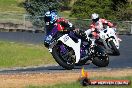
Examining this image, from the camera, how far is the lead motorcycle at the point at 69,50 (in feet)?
56.8

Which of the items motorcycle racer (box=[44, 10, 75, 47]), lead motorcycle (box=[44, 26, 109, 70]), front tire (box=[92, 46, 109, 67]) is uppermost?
motorcycle racer (box=[44, 10, 75, 47])

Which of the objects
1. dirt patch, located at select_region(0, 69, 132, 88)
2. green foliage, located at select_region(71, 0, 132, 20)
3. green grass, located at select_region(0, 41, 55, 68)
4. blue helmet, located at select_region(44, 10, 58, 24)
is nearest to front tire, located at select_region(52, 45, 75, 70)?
blue helmet, located at select_region(44, 10, 58, 24)

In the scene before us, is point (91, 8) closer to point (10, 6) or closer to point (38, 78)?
point (10, 6)

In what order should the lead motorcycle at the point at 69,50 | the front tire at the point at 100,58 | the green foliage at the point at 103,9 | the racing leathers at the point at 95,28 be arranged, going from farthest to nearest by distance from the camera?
the green foliage at the point at 103,9
the racing leathers at the point at 95,28
the front tire at the point at 100,58
the lead motorcycle at the point at 69,50

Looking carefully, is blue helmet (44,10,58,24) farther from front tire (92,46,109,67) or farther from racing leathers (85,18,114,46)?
racing leathers (85,18,114,46)

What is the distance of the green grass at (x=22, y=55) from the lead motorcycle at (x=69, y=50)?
708 centimetres

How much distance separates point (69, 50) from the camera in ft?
58.2

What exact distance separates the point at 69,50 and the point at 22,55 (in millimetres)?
11024

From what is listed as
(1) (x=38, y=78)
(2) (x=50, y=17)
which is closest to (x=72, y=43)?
(2) (x=50, y=17)

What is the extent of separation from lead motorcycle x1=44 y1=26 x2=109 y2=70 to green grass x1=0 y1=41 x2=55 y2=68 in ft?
23.2

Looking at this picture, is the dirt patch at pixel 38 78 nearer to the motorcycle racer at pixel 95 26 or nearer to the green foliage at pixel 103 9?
the motorcycle racer at pixel 95 26

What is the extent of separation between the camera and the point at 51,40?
56.4ft

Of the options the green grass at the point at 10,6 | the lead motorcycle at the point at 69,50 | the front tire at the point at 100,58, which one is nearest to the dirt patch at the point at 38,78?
the lead motorcycle at the point at 69,50

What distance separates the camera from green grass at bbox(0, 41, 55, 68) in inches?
1014
